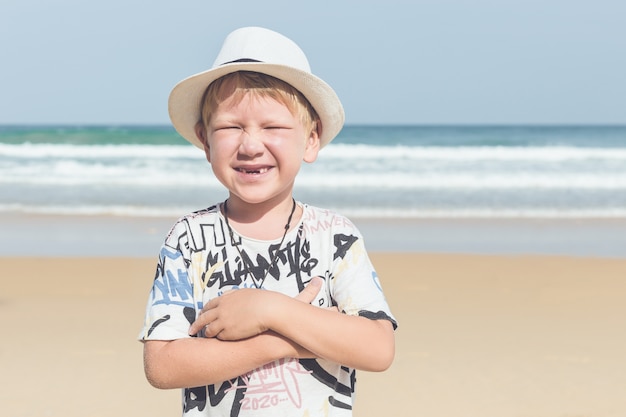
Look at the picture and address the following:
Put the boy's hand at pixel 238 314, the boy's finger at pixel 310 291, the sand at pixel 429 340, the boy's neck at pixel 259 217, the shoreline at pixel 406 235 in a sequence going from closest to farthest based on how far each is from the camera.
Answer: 1. the boy's hand at pixel 238 314
2. the boy's finger at pixel 310 291
3. the boy's neck at pixel 259 217
4. the sand at pixel 429 340
5. the shoreline at pixel 406 235

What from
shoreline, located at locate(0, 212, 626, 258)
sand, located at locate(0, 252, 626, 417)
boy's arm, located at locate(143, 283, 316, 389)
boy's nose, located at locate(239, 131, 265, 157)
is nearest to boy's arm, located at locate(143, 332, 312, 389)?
boy's arm, located at locate(143, 283, 316, 389)

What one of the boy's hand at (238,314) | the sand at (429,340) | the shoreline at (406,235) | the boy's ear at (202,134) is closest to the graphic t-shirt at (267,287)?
the boy's hand at (238,314)

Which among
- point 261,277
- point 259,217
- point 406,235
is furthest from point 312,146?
point 406,235

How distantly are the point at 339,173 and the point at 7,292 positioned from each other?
1272 centimetres

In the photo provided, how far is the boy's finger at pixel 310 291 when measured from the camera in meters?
1.98

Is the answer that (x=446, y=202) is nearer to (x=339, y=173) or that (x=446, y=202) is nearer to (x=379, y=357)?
(x=339, y=173)

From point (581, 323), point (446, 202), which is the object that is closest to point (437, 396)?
point (581, 323)

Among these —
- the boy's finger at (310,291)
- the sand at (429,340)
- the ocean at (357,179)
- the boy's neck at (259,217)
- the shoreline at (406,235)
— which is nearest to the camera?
the boy's finger at (310,291)

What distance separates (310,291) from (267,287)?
13 cm

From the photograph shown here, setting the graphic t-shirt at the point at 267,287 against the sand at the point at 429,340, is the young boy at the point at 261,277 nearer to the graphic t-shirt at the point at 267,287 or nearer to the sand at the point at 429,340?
the graphic t-shirt at the point at 267,287

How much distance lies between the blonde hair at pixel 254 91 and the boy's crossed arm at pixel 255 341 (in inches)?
20.1

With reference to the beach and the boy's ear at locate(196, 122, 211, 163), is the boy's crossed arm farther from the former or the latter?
the beach

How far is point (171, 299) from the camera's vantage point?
201 centimetres

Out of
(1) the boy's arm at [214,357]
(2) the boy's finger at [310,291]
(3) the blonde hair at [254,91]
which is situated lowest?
(1) the boy's arm at [214,357]
